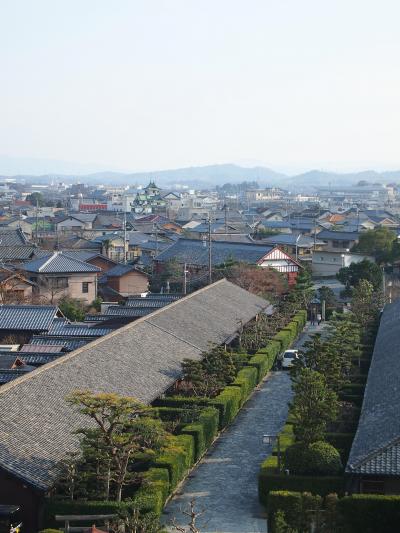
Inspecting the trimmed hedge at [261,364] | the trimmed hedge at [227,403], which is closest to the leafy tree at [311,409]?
the trimmed hedge at [227,403]

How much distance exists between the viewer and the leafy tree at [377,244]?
5072 centimetres

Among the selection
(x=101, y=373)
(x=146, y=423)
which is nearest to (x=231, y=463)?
(x=101, y=373)

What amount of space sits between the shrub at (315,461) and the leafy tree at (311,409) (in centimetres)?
44

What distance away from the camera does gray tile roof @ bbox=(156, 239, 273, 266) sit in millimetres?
46603

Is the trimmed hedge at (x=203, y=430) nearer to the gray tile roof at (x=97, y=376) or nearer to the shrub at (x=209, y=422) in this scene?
the shrub at (x=209, y=422)

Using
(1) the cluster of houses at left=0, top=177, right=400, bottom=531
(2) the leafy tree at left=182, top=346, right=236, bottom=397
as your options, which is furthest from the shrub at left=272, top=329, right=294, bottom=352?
(2) the leafy tree at left=182, top=346, right=236, bottom=397

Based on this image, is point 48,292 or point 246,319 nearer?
point 246,319

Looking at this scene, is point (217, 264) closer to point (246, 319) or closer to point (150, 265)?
point (150, 265)

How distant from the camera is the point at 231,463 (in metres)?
19.3

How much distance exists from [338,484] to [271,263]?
102 feet

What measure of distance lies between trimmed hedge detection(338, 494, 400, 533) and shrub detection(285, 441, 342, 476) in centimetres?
230

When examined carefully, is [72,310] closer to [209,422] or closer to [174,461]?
[209,422]

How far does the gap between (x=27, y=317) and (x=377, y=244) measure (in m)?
28.2

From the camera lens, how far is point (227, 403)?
21.3 m
